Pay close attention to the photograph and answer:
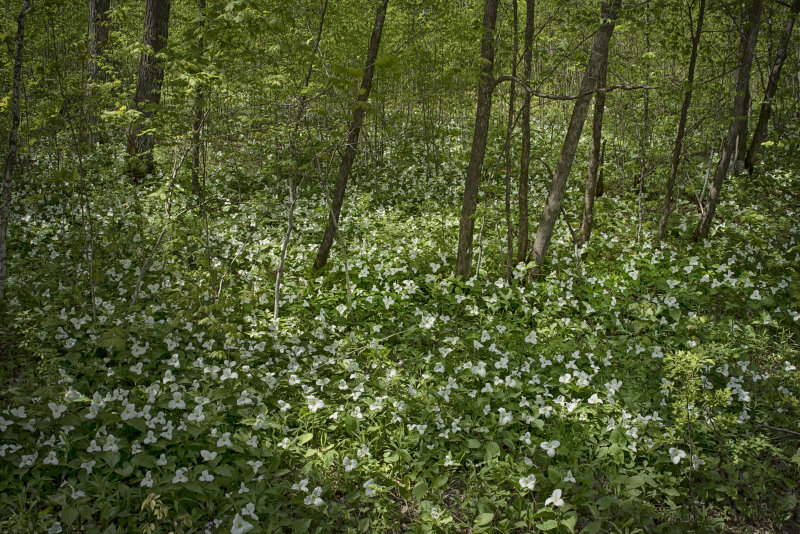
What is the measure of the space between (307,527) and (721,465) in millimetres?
2632

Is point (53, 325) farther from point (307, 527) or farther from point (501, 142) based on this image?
point (501, 142)

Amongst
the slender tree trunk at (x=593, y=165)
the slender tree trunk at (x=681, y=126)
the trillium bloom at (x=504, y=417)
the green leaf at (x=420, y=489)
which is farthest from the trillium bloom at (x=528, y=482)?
the slender tree trunk at (x=681, y=126)

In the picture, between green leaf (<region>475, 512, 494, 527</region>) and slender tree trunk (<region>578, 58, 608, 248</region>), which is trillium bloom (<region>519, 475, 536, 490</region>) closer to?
green leaf (<region>475, 512, 494, 527</region>)

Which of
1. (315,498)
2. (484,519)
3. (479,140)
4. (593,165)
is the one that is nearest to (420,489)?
(484,519)

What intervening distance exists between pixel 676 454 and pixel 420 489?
5.41ft

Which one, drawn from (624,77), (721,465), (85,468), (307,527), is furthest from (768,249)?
(85,468)

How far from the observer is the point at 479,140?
480 cm

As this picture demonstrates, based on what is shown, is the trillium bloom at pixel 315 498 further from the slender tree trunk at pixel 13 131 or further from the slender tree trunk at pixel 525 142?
the slender tree trunk at pixel 525 142

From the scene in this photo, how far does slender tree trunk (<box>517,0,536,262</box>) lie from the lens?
465 cm

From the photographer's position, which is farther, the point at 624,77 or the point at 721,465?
the point at 624,77

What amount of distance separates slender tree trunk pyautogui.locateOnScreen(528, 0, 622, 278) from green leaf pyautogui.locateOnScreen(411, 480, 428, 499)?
2.96 metres

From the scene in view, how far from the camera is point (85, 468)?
8.93 feet

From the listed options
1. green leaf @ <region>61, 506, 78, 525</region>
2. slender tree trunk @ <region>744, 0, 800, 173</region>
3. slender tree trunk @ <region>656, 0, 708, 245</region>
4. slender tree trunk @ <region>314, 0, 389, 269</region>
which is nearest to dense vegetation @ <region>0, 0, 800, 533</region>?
green leaf @ <region>61, 506, 78, 525</region>

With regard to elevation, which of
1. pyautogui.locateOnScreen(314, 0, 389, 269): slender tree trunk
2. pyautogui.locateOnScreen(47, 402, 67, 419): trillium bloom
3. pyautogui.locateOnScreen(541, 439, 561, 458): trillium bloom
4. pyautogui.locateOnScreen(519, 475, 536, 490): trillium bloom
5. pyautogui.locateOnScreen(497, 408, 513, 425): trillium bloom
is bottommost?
pyautogui.locateOnScreen(519, 475, 536, 490): trillium bloom
